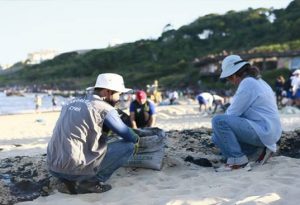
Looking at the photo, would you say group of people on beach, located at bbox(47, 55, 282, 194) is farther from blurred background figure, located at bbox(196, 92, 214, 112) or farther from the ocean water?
the ocean water

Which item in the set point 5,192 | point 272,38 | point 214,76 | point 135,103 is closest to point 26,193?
point 5,192

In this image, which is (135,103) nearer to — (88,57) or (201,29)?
(201,29)

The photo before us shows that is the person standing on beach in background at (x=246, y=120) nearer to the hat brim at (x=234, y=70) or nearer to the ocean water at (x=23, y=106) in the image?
the hat brim at (x=234, y=70)

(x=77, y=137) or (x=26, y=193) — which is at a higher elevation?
(x=77, y=137)

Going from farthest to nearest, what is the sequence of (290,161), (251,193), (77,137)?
(290,161), (77,137), (251,193)

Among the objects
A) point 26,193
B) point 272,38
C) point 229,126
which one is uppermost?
point 272,38

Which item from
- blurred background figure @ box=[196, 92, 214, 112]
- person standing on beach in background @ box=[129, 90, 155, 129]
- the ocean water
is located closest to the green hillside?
the ocean water

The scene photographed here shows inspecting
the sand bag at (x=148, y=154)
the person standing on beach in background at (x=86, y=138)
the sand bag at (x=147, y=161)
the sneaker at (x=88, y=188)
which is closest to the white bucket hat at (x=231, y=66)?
the sand bag at (x=148, y=154)

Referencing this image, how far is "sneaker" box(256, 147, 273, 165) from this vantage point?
180 inches

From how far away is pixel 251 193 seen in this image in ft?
11.6

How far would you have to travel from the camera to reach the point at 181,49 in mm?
89375

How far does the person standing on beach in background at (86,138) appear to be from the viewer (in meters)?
3.76

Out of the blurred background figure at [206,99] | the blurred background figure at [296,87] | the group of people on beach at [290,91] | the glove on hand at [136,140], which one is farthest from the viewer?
the blurred background figure at [206,99]

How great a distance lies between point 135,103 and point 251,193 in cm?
387
